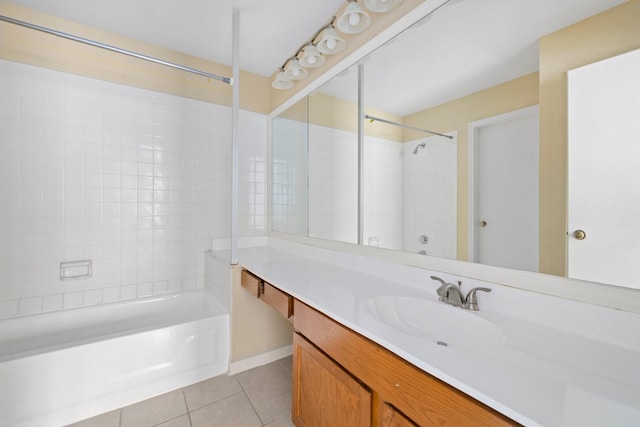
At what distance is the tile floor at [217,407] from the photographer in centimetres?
142

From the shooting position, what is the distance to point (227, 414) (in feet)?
4.83

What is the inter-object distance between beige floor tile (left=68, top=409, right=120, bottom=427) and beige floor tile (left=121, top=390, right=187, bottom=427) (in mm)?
32

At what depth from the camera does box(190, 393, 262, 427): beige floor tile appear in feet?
4.63

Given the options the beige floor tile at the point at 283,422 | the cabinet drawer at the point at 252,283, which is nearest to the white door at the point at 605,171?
the cabinet drawer at the point at 252,283

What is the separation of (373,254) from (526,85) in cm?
96

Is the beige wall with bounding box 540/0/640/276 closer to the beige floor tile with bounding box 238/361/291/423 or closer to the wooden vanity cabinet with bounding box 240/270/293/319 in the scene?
the wooden vanity cabinet with bounding box 240/270/293/319

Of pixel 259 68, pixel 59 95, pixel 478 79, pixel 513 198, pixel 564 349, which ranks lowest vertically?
pixel 564 349

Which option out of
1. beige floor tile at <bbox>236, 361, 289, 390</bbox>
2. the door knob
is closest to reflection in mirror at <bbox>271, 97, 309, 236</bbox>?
beige floor tile at <bbox>236, 361, 289, 390</bbox>

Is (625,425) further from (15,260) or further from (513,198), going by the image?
(15,260)

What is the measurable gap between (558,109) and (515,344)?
725mm

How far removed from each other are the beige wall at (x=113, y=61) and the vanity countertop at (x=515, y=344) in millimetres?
2000

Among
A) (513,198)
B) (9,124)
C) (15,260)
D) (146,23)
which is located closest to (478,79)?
(513,198)

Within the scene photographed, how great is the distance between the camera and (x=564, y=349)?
68 centimetres

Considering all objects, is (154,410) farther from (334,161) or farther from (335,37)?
(335,37)
